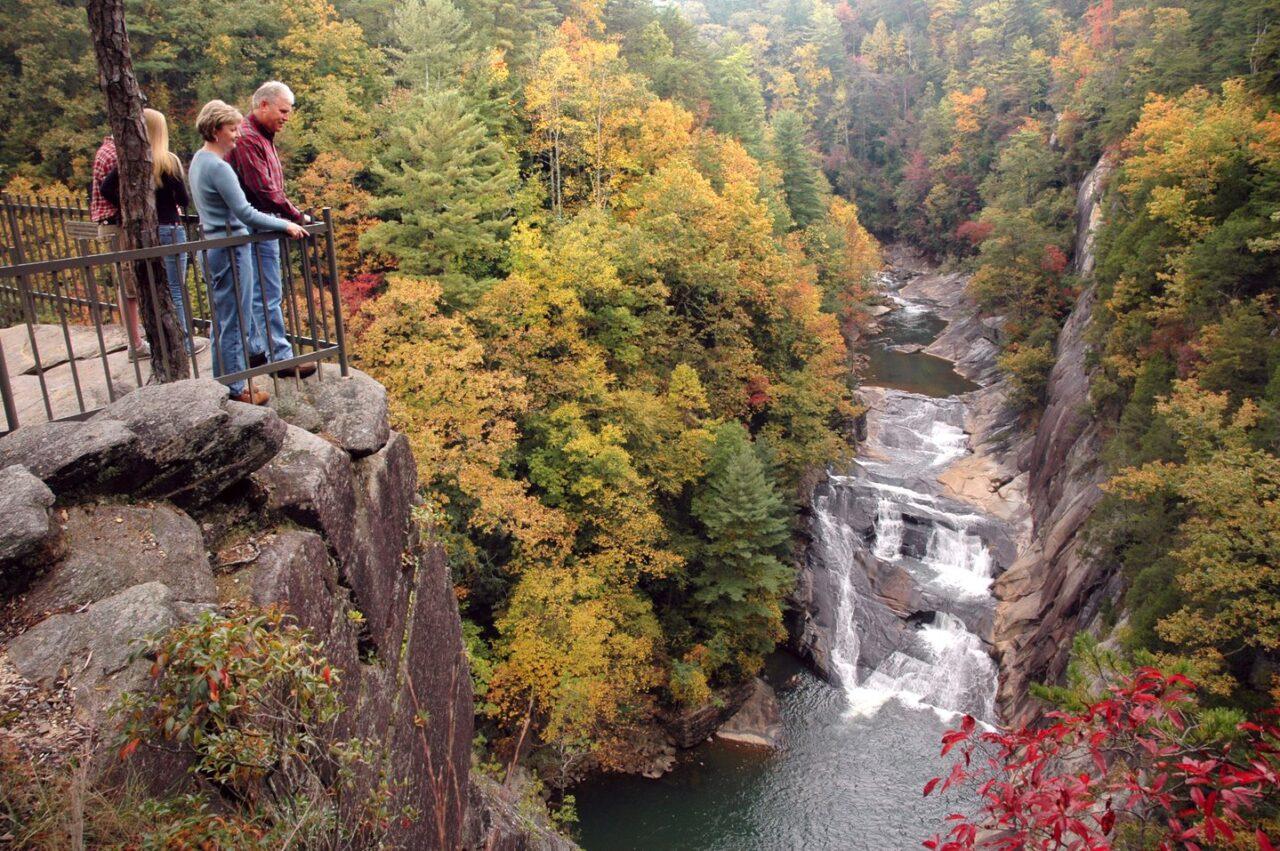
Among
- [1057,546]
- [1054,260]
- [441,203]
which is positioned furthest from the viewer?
[1054,260]

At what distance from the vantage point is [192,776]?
3.86 metres

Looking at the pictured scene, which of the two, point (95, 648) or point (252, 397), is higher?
point (252, 397)

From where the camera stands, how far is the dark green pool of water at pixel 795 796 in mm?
16672

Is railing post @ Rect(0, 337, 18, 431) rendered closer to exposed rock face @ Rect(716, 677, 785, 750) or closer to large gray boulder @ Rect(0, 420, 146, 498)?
large gray boulder @ Rect(0, 420, 146, 498)

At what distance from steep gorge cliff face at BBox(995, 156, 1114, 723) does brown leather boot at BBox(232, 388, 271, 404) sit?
1876 centimetres

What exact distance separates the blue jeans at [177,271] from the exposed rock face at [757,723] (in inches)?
667

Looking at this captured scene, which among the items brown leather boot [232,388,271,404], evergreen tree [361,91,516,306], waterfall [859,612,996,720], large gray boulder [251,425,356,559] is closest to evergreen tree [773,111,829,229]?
evergreen tree [361,91,516,306]

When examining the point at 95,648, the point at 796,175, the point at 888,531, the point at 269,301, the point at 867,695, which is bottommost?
the point at 867,695

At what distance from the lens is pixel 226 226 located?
5930 mm

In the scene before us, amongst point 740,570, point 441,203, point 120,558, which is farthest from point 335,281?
point 740,570

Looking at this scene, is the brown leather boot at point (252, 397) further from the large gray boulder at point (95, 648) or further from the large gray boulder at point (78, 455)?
the large gray boulder at point (95, 648)

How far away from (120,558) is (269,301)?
271cm

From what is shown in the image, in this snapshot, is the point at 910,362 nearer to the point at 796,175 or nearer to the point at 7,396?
the point at 796,175

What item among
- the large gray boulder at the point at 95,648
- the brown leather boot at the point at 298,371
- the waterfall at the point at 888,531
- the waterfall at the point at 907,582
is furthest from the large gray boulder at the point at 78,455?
the waterfall at the point at 888,531
